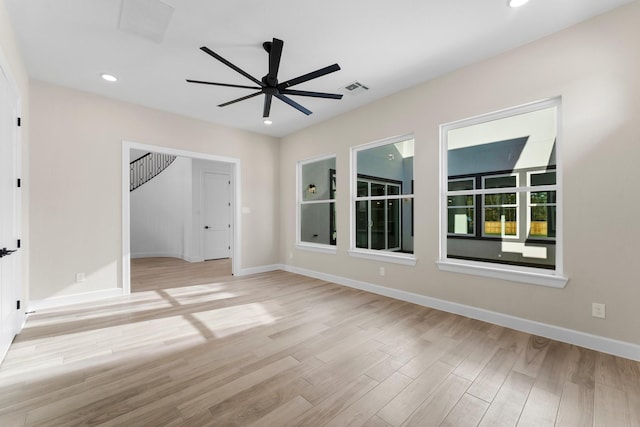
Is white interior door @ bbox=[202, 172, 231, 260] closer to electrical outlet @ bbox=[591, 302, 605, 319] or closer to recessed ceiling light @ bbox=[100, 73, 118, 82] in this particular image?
recessed ceiling light @ bbox=[100, 73, 118, 82]

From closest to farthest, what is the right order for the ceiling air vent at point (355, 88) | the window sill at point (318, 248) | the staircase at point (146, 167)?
the ceiling air vent at point (355, 88) < the window sill at point (318, 248) < the staircase at point (146, 167)

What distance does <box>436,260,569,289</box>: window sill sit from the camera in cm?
258

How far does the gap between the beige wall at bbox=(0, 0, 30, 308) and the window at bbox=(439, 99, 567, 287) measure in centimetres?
444

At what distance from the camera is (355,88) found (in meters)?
3.70

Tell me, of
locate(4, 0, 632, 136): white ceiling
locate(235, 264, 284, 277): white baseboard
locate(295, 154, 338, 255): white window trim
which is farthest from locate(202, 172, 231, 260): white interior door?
locate(4, 0, 632, 136): white ceiling

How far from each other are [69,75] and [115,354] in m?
3.40

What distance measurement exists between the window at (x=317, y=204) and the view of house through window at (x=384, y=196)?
2.03ft

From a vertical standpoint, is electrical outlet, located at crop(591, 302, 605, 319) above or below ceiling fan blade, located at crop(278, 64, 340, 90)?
below

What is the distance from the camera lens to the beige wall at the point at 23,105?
2.34 meters

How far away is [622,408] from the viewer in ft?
5.49

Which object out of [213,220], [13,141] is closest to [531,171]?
[13,141]

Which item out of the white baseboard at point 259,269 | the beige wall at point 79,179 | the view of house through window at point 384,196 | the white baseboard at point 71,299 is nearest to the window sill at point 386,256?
the view of house through window at point 384,196

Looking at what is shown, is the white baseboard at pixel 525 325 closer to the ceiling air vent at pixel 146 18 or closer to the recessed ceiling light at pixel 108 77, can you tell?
the ceiling air vent at pixel 146 18

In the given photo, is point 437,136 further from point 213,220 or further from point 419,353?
point 213,220
